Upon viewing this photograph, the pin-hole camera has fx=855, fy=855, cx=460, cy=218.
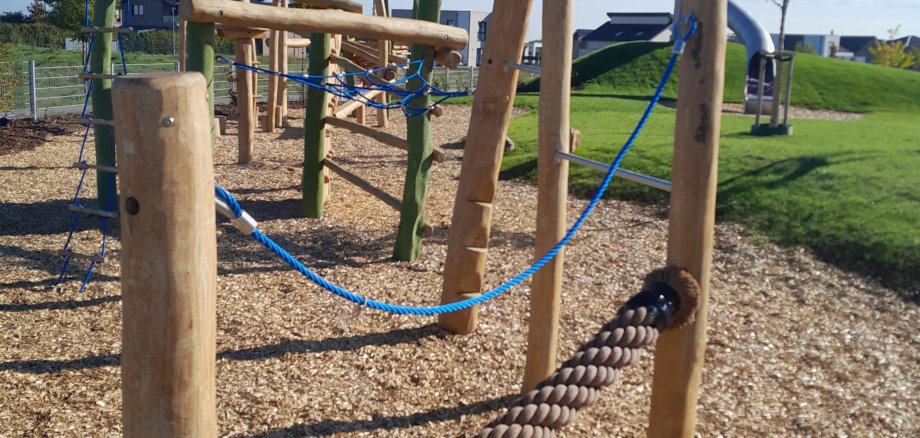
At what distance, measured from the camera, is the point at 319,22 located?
17.3ft

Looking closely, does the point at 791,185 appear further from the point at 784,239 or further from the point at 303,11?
the point at 303,11

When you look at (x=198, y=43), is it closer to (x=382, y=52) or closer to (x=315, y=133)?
(x=315, y=133)

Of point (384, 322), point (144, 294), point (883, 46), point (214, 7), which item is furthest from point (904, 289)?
point (883, 46)

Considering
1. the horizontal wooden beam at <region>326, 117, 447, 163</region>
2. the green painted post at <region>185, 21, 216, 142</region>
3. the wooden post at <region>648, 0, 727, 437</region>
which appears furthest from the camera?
the horizontal wooden beam at <region>326, 117, 447, 163</region>

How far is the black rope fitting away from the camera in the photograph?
2.72 meters

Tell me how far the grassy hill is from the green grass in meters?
5.38

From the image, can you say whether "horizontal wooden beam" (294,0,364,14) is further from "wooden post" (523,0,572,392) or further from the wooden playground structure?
"wooden post" (523,0,572,392)

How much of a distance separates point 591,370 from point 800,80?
20289 mm

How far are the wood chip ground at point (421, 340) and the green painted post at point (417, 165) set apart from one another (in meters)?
0.18

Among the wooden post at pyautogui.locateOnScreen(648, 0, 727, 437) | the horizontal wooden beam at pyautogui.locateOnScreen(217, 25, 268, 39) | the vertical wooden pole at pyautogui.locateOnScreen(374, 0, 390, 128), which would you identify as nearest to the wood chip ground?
the wooden post at pyautogui.locateOnScreen(648, 0, 727, 437)

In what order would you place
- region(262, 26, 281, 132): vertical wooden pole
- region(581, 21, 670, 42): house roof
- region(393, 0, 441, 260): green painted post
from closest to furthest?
1. region(393, 0, 441, 260): green painted post
2. region(262, 26, 281, 132): vertical wooden pole
3. region(581, 21, 670, 42): house roof

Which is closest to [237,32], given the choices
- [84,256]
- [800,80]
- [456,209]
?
[84,256]

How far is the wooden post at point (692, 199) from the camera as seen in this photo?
2639 mm

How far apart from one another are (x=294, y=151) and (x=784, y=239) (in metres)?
6.62
